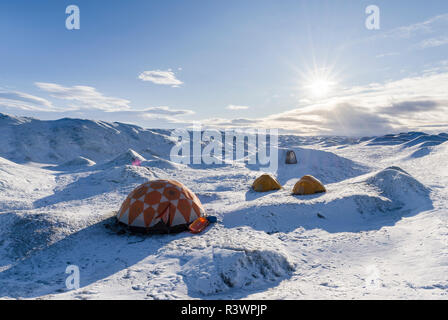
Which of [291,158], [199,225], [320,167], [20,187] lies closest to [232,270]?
[199,225]

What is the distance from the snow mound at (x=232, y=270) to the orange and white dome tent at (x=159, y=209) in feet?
10.9

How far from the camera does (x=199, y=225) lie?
461 inches

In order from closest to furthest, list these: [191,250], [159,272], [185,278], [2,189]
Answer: [185,278]
[159,272]
[191,250]
[2,189]

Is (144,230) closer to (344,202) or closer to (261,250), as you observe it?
(261,250)

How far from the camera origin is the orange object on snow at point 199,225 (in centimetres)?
1131

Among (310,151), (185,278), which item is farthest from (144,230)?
(310,151)

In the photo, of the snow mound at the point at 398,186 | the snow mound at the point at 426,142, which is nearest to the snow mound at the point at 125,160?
the snow mound at the point at 398,186

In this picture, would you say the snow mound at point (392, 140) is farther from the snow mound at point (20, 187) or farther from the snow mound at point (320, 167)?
the snow mound at point (20, 187)

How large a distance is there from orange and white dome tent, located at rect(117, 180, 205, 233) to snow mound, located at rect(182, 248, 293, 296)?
10.9 feet

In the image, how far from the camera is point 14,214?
1152cm

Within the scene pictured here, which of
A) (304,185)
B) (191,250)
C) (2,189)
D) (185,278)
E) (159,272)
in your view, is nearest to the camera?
(185,278)

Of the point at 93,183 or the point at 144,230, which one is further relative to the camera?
the point at 93,183

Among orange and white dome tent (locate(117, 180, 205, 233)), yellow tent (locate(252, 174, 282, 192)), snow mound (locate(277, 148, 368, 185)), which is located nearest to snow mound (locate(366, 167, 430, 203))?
yellow tent (locate(252, 174, 282, 192))
